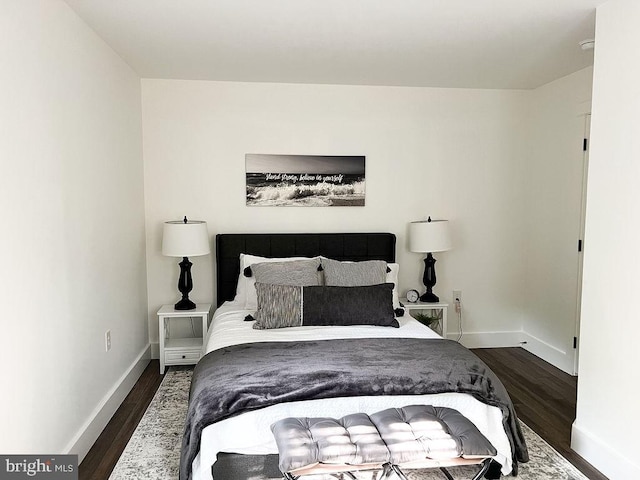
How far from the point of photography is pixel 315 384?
8.18ft

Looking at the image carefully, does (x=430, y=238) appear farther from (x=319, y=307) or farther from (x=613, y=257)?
(x=613, y=257)

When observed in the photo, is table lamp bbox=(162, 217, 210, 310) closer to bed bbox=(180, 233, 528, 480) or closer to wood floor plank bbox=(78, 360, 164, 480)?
wood floor plank bbox=(78, 360, 164, 480)

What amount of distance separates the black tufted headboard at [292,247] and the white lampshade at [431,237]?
243 mm

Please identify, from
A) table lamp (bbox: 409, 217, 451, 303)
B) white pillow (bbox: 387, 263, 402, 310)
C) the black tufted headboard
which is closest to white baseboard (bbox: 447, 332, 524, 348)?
table lamp (bbox: 409, 217, 451, 303)

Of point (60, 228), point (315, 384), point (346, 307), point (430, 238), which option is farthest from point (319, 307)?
point (60, 228)

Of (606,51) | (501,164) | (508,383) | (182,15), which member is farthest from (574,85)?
(182,15)

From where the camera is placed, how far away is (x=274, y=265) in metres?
3.96

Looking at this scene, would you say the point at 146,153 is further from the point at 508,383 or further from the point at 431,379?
the point at 508,383

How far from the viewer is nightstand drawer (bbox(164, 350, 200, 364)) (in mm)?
4145

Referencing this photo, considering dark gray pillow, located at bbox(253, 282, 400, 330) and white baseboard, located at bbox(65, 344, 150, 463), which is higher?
dark gray pillow, located at bbox(253, 282, 400, 330)

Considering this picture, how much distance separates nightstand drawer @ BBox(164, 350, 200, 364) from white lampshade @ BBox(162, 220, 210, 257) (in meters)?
0.79

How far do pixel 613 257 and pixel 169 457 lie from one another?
101 inches

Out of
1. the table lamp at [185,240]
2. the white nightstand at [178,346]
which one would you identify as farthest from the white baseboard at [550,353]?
the table lamp at [185,240]

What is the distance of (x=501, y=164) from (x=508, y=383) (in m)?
1.97
